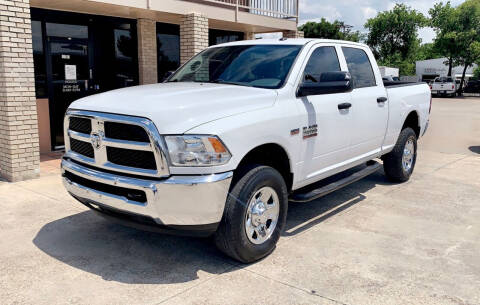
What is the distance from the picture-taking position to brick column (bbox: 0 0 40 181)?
6.59m

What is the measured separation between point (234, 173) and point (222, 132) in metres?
0.43

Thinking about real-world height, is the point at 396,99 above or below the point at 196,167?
above

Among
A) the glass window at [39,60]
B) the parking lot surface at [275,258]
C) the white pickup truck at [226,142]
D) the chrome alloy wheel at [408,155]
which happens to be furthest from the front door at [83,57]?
the chrome alloy wheel at [408,155]

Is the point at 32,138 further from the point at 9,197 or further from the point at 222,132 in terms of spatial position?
the point at 222,132

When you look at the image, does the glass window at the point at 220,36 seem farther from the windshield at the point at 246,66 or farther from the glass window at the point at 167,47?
the windshield at the point at 246,66

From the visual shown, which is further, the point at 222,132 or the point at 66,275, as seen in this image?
the point at 66,275

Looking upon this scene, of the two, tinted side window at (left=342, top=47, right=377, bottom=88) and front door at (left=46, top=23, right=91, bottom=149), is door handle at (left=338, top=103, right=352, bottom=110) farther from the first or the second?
front door at (left=46, top=23, right=91, bottom=149)

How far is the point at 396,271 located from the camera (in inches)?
153

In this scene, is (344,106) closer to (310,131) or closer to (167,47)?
(310,131)

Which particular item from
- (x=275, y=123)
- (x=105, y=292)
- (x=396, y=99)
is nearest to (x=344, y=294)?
(x=275, y=123)

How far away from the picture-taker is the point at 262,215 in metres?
4.00

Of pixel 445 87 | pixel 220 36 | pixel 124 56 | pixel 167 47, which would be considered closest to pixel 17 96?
pixel 124 56

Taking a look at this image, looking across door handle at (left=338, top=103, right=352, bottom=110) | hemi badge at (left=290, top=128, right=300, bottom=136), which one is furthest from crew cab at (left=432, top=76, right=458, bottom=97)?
hemi badge at (left=290, top=128, right=300, bottom=136)

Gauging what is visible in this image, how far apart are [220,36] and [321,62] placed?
8.59 m
